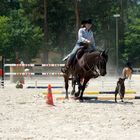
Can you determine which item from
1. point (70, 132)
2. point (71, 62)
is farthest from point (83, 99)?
point (70, 132)

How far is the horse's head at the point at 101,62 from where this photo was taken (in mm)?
16344

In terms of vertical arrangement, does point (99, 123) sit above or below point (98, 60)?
below

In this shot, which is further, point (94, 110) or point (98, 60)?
point (98, 60)

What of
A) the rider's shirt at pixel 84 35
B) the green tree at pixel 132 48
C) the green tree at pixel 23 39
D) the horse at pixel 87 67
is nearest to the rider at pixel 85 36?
the rider's shirt at pixel 84 35

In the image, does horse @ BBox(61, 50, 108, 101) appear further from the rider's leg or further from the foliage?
the foliage

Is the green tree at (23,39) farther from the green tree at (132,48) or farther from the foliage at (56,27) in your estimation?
the green tree at (132,48)

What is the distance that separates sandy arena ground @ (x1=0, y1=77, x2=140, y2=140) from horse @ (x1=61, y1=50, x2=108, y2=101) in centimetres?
158

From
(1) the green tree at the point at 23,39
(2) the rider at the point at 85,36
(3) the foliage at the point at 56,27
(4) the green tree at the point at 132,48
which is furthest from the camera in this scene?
(4) the green tree at the point at 132,48

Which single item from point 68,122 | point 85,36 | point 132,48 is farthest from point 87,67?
point 132,48

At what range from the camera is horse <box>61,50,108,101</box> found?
16.4 metres

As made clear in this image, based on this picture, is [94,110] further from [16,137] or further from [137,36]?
[137,36]

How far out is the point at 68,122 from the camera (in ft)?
36.5

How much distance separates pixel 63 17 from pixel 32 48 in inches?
Answer: 314

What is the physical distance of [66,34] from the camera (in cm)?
6938
